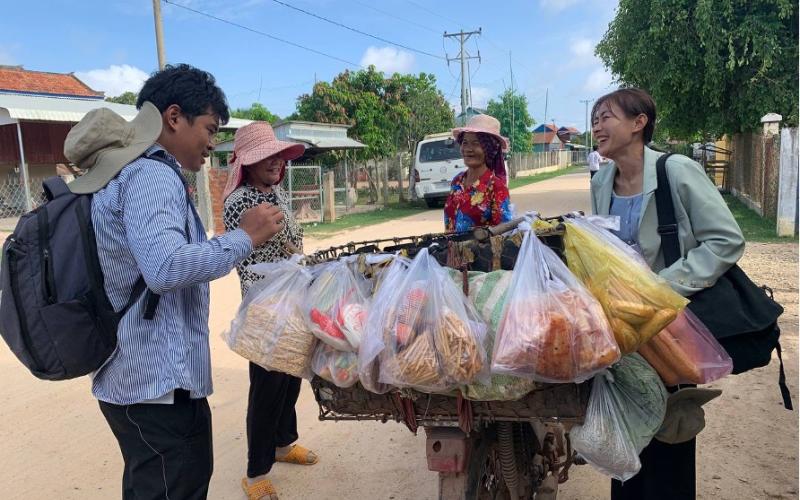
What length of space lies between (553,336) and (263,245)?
71.2 inches

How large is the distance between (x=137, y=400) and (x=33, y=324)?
14.0 inches

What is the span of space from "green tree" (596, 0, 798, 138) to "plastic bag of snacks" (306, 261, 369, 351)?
1221 cm

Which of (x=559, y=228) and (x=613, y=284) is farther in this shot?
(x=559, y=228)

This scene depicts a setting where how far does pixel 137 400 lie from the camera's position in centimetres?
182

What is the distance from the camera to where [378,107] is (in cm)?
2050

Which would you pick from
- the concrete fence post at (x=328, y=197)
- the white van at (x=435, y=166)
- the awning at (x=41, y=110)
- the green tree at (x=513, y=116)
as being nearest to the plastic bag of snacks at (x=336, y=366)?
the awning at (x=41, y=110)

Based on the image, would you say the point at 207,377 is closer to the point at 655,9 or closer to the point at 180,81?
the point at 180,81

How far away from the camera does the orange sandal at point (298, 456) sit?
348 centimetres

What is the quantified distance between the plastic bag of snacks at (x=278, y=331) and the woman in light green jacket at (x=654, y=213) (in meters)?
1.16

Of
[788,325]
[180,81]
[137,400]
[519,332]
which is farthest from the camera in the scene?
[788,325]

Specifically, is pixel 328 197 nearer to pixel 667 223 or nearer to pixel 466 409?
pixel 667 223

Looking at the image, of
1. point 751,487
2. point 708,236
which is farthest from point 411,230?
point 708,236

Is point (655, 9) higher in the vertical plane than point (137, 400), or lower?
higher

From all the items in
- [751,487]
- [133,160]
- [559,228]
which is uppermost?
[133,160]
